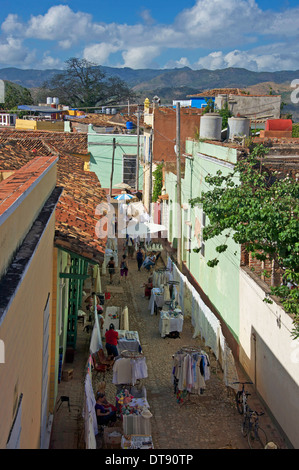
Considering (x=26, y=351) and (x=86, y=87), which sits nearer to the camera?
(x=26, y=351)

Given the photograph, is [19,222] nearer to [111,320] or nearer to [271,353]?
[271,353]

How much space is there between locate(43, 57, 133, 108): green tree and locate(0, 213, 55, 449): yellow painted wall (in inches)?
3185

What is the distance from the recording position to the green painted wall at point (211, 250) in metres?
14.3

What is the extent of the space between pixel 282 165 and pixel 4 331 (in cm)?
1101

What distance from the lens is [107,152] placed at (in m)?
34.6

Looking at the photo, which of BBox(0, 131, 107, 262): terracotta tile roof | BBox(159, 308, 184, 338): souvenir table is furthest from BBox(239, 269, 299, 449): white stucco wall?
BBox(0, 131, 107, 262): terracotta tile roof

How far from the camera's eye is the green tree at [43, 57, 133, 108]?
286 feet

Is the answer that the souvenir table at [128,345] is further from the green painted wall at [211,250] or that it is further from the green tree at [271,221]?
the green tree at [271,221]

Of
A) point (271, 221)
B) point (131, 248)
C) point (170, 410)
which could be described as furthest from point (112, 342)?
point (131, 248)

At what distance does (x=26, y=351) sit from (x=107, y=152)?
2970 centimetres

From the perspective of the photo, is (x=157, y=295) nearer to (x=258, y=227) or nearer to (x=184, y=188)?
(x=184, y=188)

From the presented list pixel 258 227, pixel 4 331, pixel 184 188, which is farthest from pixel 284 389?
pixel 184 188

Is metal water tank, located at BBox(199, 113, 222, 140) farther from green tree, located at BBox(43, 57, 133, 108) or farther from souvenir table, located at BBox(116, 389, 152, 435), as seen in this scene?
green tree, located at BBox(43, 57, 133, 108)
